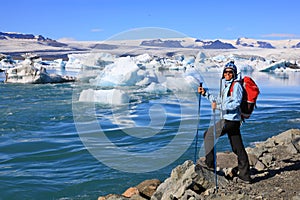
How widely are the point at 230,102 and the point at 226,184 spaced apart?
919mm

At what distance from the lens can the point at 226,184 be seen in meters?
4.09

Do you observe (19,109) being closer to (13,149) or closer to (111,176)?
(13,149)

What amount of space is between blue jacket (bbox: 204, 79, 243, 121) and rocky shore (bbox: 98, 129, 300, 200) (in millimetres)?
654

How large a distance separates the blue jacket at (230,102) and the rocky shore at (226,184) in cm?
65

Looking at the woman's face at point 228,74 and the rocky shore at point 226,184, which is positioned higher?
the woman's face at point 228,74

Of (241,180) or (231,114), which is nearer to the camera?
(231,114)

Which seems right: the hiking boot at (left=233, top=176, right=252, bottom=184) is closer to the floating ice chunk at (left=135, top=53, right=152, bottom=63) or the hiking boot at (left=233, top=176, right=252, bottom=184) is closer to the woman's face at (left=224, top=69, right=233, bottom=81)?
the woman's face at (left=224, top=69, right=233, bottom=81)

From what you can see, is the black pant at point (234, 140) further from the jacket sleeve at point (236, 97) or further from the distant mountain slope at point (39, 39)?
the distant mountain slope at point (39, 39)

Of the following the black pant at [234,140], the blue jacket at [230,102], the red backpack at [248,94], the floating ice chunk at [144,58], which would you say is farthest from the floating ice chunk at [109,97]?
the floating ice chunk at [144,58]

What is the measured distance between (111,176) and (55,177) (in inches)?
33.4

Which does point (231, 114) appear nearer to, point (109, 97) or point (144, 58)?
point (109, 97)

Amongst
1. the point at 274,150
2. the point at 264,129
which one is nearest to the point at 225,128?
the point at 274,150

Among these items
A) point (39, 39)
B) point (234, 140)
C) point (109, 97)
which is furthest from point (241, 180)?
point (39, 39)

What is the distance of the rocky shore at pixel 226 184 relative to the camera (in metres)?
3.77
